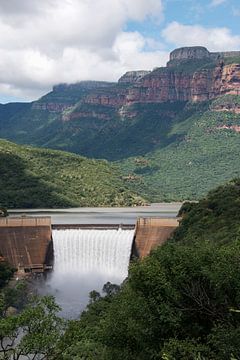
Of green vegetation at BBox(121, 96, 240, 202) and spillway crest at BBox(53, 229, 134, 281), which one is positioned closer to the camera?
spillway crest at BBox(53, 229, 134, 281)

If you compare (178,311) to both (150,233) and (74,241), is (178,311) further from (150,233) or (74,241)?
(74,241)

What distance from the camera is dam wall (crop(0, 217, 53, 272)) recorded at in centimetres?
4319

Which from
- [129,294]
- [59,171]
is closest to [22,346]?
[129,294]

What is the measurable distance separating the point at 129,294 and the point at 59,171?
91.1m

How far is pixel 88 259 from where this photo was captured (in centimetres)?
4491

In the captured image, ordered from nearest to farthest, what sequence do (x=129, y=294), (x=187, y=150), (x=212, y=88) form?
(x=129, y=294)
(x=187, y=150)
(x=212, y=88)

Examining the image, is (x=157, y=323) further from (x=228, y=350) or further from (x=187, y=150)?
(x=187, y=150)

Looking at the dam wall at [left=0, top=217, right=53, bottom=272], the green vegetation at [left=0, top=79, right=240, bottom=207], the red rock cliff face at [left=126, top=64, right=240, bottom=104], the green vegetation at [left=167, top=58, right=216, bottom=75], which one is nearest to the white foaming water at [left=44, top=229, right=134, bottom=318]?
the dam wall at [left=0, top=217, right=53, bottom=272]

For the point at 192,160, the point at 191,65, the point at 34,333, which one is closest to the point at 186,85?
the point at 191,65

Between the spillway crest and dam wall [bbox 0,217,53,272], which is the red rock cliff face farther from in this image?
dam wall [bbox 0,217,53,272]

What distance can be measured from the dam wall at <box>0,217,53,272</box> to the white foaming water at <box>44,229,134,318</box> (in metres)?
1.01

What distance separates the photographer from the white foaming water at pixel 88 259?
41691 millimetres

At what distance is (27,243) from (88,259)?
16.8ft

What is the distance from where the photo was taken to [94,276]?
42.8m
